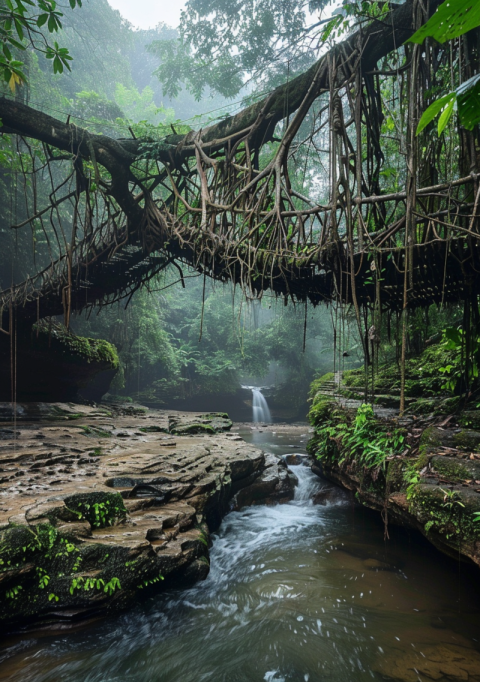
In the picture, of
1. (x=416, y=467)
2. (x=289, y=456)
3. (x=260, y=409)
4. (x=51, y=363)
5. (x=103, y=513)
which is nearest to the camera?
(x=103, y=513)

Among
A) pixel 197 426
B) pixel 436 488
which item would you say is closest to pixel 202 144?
pixel 436 488

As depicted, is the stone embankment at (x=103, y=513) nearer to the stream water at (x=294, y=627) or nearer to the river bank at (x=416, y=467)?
the stream water at (x=294, y=627)

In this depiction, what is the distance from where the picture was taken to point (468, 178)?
2.98 m

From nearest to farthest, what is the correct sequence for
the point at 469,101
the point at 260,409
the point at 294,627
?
the point at 469,101
the point at 294,627
the point at 260,409

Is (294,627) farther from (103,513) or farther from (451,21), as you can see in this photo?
(451,21)

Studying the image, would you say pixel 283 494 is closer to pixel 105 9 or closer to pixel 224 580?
pixel 224 580

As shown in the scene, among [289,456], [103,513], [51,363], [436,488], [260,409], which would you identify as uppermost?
[51,363]

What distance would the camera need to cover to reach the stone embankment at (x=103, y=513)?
10.2ft

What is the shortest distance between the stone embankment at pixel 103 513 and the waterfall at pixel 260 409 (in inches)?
572

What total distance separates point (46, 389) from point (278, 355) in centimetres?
1497

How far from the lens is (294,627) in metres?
3.62

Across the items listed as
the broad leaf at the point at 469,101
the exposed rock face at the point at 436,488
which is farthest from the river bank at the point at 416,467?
the broad leaf at the point at 469,101

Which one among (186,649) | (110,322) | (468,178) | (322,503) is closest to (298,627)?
(186,649)

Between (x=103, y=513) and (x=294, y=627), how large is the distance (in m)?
2.19
